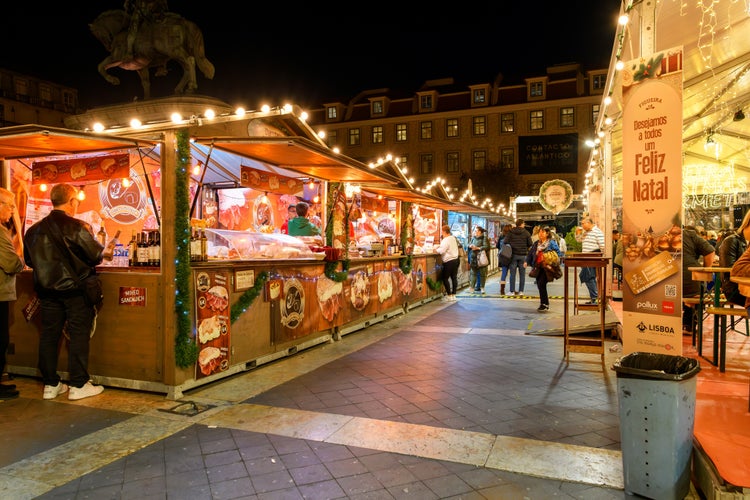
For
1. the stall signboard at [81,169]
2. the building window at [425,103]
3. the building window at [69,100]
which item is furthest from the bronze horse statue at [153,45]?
the building window at [69,100]

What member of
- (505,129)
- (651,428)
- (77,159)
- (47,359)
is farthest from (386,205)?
(505,129)

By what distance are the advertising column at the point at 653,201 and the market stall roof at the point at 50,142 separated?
506cm

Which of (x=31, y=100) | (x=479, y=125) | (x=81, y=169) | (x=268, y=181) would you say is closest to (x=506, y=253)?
(x=268, y=181)

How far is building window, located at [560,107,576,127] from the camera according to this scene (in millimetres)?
41344

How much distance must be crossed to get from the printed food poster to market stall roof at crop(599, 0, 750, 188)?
15.6ft

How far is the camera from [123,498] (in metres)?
3.06

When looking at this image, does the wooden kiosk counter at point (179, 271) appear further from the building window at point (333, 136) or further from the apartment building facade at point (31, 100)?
the apartment building facade at point (31, 100)

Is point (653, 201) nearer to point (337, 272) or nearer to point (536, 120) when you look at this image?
point (337, 272)

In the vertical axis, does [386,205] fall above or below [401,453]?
above

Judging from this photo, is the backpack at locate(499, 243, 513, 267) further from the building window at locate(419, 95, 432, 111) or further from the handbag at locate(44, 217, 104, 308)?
the building window at locate(419, 95, 432, 111)

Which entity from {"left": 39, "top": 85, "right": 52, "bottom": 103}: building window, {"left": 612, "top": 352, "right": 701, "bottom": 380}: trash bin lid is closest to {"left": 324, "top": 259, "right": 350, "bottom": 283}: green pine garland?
{"left": 612, "top": 352, "right": 701, "bottom": 380}: trash bin lid

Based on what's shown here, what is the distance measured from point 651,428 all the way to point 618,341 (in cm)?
539

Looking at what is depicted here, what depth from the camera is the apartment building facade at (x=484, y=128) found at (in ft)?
134

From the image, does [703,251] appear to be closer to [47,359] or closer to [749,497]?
[749,497]
